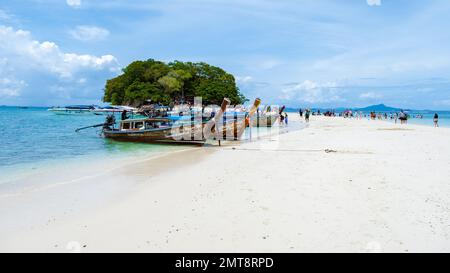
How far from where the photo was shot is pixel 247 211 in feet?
21.9

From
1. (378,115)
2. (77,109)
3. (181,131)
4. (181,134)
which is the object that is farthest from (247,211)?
(77,109)

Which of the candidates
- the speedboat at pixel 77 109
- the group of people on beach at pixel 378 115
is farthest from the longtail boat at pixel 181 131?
the speedboat at pixel 77 109

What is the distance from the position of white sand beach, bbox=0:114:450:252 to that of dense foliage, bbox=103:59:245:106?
84262 millimetres

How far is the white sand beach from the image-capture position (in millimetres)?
5262

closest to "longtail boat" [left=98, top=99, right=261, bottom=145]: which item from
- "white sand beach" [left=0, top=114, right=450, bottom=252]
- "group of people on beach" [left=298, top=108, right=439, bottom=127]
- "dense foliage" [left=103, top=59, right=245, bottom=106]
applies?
"white sand beach" [left=0, top=114, right=450, bottom=252]

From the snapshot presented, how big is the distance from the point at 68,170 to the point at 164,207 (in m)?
7.80

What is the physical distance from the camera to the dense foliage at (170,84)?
93.9 metres

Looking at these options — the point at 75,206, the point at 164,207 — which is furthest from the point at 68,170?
the point at 164,207

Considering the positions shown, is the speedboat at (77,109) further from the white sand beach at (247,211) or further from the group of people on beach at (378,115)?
the white sand beach at (247,211)

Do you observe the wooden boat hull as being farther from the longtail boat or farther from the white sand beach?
the white sand beach

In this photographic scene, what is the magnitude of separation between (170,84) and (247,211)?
8814 centimetres

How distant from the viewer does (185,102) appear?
10381cm

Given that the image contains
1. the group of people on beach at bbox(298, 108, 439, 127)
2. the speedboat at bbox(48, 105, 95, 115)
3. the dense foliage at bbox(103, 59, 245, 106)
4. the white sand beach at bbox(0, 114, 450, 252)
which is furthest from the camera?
the speedboat at bbox(48, 105, 95, 115)
